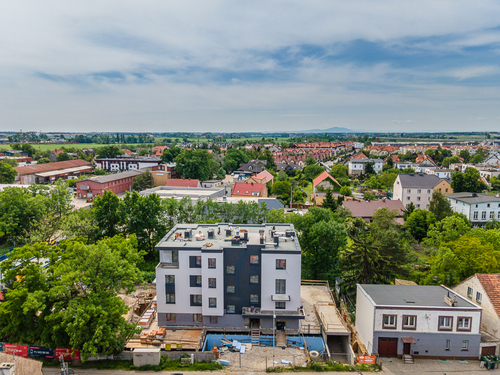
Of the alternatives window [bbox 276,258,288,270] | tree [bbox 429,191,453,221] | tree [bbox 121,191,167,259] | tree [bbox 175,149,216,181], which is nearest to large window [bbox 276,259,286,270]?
window [bbox 276,258,288,270]

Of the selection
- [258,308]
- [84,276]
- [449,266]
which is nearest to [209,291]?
[258,308]

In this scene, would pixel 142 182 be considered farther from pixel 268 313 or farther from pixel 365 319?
pixel 365 319

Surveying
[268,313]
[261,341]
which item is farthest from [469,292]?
[261,341]

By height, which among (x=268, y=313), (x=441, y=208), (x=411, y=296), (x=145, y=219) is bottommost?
(x=268, y=313)

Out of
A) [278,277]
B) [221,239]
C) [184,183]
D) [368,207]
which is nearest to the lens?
[278,277]

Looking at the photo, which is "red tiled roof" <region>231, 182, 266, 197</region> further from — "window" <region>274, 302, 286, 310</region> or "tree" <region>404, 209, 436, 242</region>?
"window" <region>274, 302, 286, 310</region>

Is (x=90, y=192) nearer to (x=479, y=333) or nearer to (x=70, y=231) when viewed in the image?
(x=70, y=231)
